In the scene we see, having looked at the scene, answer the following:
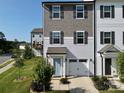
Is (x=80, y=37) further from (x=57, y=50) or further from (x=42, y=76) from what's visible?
(x=42, y=76)

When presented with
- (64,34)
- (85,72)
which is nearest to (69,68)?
(85,72)

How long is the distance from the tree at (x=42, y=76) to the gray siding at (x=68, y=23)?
8.57 m

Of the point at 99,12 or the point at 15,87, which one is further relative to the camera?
the point at 99,12

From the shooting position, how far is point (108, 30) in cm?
3441

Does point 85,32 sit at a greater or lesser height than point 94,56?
greater

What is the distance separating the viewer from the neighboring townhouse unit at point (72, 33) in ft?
114

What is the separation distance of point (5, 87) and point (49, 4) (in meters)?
11.5

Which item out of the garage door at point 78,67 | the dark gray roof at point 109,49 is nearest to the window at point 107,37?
the dark gray roof at point 109,49

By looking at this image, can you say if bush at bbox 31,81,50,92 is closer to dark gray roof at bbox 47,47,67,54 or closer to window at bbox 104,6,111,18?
dark gray roof at bbox 47,47,67,54

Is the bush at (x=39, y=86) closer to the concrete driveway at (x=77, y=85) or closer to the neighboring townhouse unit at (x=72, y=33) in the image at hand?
the concrete driveway at (x=77, y=85)

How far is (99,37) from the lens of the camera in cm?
3459

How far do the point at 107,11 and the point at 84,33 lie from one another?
392 cm

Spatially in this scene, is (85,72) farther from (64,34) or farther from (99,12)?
(99,12)

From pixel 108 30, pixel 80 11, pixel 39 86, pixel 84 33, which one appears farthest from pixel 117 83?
pixel 80 11
